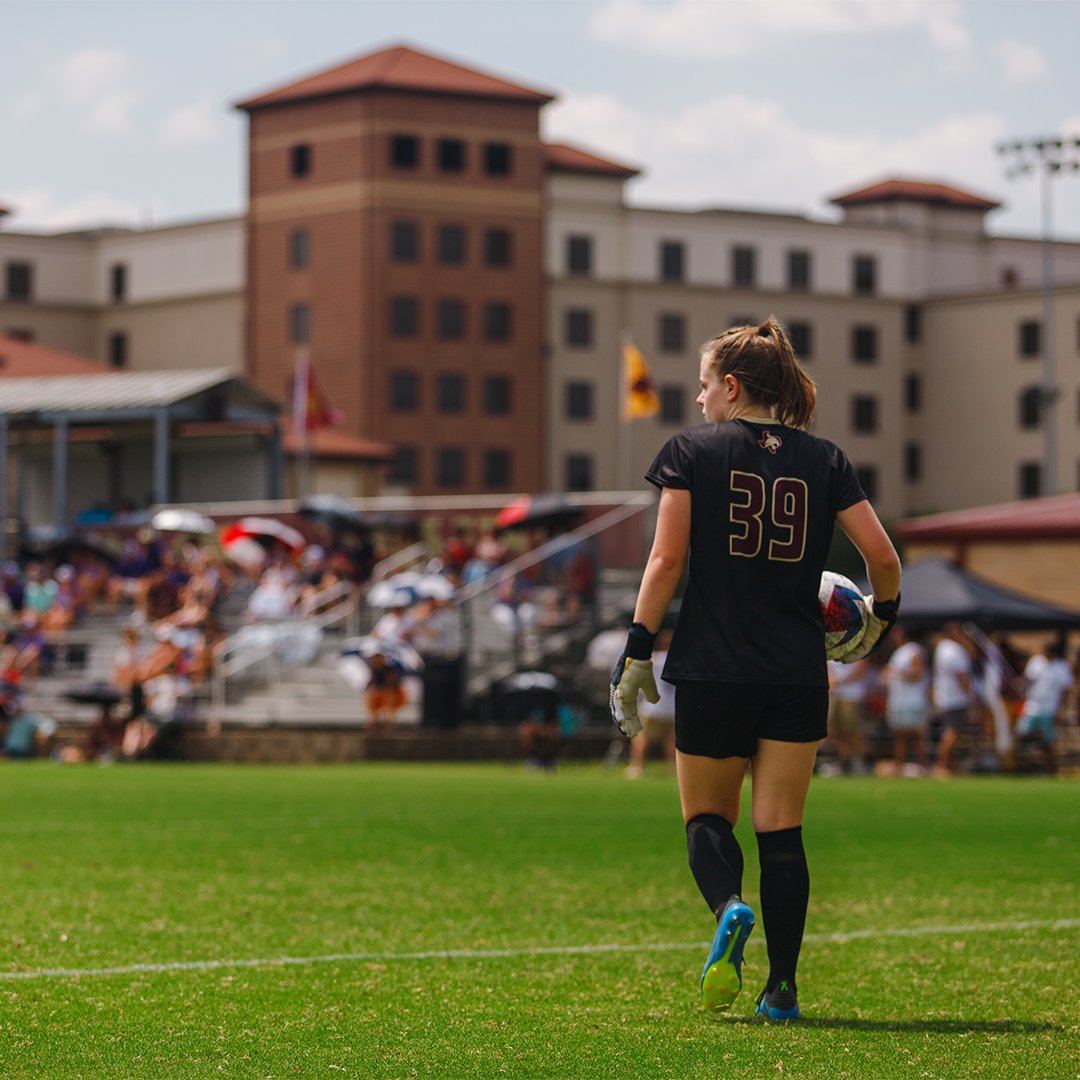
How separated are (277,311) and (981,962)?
91.6 metres

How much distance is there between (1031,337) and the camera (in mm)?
106812

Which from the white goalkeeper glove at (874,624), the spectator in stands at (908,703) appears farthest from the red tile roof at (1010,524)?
the white goalkeeper glove at (874,624)

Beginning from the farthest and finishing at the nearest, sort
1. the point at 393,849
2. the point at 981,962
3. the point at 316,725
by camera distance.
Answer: the point at 316,725 → the point at 393,849 → the point at 981,962

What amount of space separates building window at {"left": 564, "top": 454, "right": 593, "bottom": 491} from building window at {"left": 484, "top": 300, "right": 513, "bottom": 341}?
6.47 m

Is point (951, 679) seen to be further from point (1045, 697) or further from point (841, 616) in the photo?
point (841, 616)

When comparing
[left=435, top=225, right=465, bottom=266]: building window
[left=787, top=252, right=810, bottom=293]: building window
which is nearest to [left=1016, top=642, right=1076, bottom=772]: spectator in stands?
[left=435, top=225, right=465, bottom=266]: building window

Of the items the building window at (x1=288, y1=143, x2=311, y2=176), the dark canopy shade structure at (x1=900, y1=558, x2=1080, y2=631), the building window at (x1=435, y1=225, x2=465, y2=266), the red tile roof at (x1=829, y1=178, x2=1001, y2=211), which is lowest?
the dark canopy shade structure at (x1=900, y1=558, x2=1080, y2=631)

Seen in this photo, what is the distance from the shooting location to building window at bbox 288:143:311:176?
97.5 meters

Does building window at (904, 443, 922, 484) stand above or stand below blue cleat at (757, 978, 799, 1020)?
above

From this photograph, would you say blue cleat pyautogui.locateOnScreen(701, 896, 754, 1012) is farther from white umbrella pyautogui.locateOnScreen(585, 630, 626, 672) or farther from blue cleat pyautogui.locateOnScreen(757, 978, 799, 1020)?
white umbrella pyautogui.locateOnScreen(585, 630, 626, 672)

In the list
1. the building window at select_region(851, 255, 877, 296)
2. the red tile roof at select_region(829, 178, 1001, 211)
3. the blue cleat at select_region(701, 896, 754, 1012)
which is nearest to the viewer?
the blue cleat at select_region(701, 896, 754, 1012)

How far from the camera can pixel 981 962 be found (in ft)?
26.1

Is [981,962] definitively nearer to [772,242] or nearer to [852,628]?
[852,628]

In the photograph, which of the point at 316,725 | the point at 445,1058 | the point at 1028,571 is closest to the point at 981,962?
the point at 445,1058
